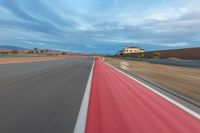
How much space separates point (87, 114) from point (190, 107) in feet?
11.4

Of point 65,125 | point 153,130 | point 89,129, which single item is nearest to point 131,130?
point 153,130

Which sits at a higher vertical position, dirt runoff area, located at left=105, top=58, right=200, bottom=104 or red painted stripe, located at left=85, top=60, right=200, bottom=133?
red painted stripe, located at left=85, top=60, right=200, bottom=133

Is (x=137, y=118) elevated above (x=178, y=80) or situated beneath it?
elevated above

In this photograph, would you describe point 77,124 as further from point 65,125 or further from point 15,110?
point 15,110

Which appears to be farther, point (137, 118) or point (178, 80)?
point (178, 80)

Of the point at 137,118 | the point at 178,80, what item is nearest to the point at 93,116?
the point at 137,118

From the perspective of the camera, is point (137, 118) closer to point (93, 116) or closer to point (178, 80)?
point (93, 116)

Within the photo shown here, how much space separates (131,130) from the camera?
5918mm

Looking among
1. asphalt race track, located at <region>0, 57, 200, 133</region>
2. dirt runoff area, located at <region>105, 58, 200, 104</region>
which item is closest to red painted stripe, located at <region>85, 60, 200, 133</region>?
asphalt race track, located at <region>0, 57, 200, 133</region>

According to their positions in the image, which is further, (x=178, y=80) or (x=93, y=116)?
(x=178, y=80)

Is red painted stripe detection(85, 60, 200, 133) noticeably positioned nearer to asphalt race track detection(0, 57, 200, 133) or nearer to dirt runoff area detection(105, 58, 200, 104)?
asphalt race track detection(0, 57, 200, 133)

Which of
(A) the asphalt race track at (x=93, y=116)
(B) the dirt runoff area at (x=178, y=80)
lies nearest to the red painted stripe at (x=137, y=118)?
(A) the asphalt race track at (x=93, y=116)

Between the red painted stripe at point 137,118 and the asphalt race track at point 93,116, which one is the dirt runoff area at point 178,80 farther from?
the asphalt race track at point 93,116

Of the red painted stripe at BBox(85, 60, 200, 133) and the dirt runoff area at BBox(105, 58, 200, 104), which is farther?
the dirt runoff area at BBox(105, 58, 200, 104)
